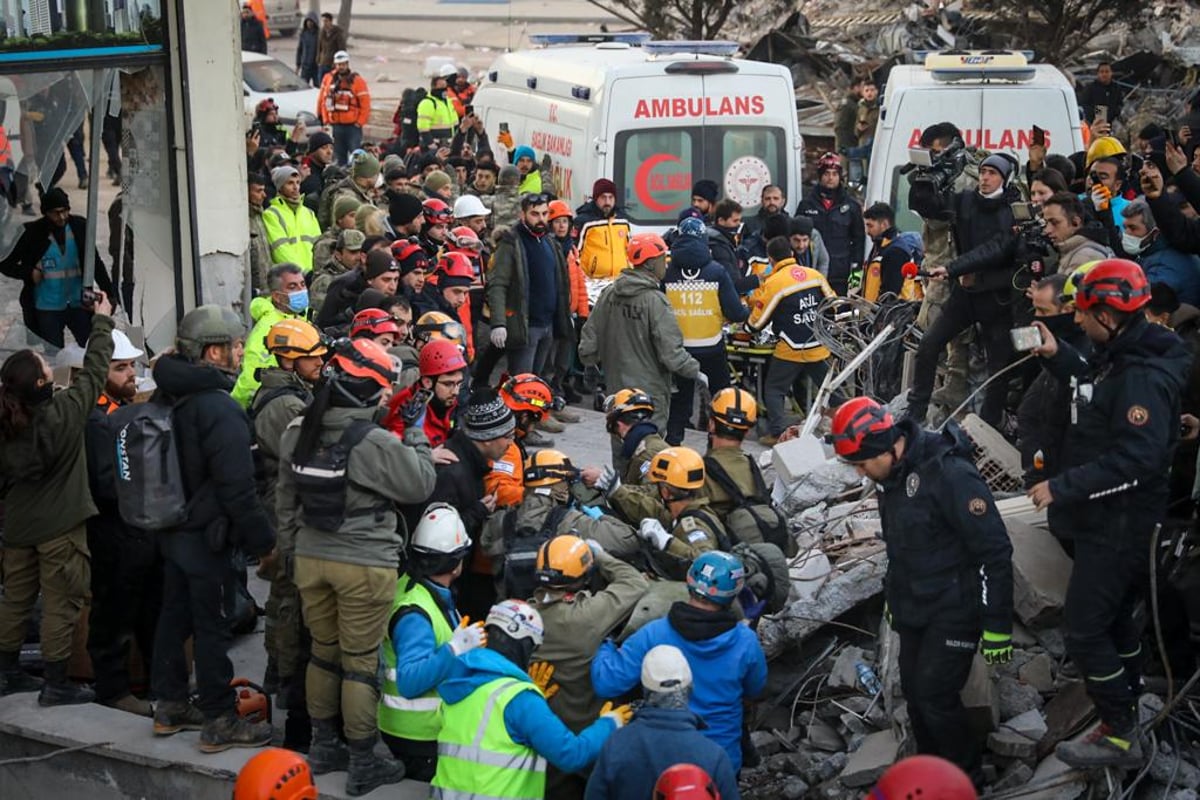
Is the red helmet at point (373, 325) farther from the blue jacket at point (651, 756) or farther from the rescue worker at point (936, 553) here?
the blue jacket at point (651, 756)

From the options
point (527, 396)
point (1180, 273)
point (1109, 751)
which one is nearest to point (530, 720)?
point (1109, 751)

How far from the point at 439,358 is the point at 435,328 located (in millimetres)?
1331

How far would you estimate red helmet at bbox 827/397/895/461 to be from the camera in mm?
6551

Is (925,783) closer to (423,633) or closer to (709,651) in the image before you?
(709,651)

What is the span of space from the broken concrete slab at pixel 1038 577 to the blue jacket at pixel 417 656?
2862 millimetres

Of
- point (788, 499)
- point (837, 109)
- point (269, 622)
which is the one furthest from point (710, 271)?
point (837, 109)

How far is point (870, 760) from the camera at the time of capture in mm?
7379

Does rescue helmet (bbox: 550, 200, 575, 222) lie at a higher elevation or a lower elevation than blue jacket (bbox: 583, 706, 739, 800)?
higher

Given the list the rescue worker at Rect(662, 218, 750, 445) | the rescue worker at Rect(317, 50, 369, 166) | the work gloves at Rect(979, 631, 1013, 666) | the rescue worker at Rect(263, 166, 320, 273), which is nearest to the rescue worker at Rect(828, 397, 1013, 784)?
the work gloves at Rect(979, 631, 1013, 666)

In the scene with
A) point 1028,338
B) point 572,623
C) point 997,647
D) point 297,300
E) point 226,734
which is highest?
point 1028,338

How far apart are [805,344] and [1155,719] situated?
220 inches

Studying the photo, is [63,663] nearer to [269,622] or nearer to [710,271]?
[269,622]

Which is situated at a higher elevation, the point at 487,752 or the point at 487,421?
the point at 487,421

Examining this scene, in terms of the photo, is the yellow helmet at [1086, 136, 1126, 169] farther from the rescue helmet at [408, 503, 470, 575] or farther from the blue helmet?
the rescue helmet at [408, 503, 470, 575]
